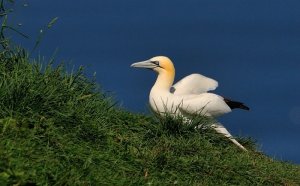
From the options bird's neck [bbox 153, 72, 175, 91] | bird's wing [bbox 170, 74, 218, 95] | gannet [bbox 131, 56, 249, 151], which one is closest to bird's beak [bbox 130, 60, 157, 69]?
gannet [bbox 131, 56, 249, 151]

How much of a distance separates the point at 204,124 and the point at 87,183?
5140 mm

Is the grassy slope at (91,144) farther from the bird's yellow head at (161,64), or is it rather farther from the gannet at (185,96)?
the bird's yellow head at (161,64)

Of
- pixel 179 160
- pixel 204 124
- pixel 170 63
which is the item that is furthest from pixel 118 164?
pixel 170 63

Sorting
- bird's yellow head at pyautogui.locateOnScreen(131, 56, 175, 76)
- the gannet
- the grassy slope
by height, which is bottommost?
the grassy slope

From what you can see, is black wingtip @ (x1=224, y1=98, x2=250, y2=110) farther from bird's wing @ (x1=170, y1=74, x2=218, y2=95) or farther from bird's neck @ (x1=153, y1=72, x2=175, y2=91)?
bird's neck @ (x1=153, y1=72, x2=175, y2=91)

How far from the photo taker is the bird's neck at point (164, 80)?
46.0ft

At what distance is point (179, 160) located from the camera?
1037 centimetres

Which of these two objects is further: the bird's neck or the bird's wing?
the bird's wing

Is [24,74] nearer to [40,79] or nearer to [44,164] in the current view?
[40,79]

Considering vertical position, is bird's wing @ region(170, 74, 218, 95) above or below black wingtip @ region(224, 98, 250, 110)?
above

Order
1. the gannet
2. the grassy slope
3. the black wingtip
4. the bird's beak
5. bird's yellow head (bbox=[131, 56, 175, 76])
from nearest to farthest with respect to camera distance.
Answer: the grassy slope < the gannet < the black wingtip < the bird's beak < bird's yellow head (bbox=[131, 56, 175, 76])

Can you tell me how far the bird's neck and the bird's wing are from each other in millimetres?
201

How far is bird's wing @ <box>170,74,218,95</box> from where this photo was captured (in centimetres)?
1419


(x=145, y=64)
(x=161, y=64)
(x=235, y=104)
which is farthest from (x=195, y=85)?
(x=145, y=64)
